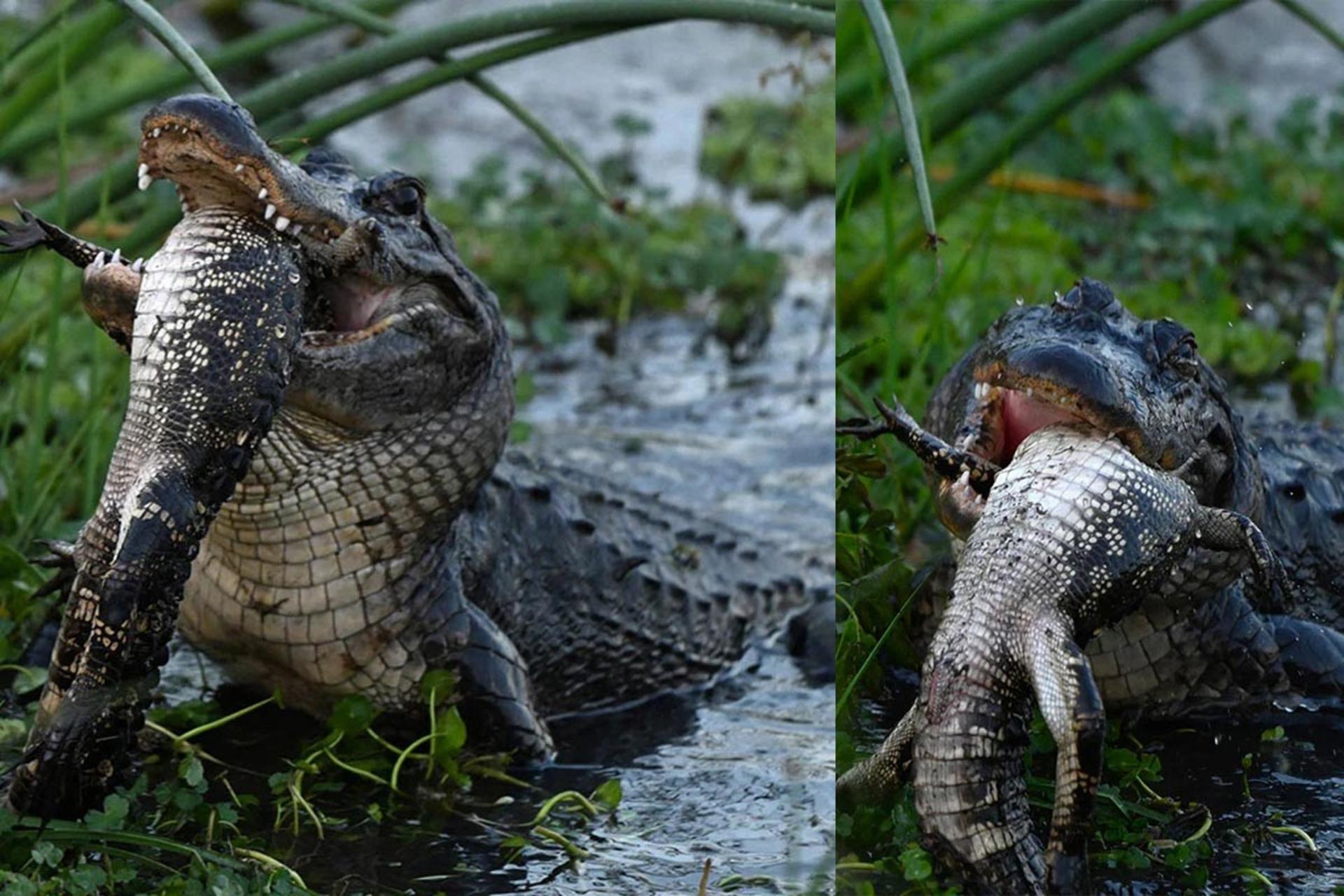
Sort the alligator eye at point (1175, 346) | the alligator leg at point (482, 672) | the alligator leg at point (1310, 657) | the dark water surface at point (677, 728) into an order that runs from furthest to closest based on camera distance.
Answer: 1. the alligator leg at point (482, 672)
2. the alligator leg at point (1310, 657)
3. the dark water surface at point (677, 728)
4. the alligator eye at point (1175, 346)

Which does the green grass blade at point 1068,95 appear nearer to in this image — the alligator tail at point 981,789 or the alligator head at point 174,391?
the alligator head at point 174,391

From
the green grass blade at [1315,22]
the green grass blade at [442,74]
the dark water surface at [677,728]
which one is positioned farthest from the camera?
the green grass blade at [1315,22]

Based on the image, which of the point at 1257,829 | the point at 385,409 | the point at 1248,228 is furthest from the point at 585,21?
the point at 1248,228

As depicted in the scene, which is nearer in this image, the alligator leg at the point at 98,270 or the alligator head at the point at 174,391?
the alligator head at the point at 174,391

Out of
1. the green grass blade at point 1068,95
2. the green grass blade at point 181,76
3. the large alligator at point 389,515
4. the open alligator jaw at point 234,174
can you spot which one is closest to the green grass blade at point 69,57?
the green grass blade at point 181,76

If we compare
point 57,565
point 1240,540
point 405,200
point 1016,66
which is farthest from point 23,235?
point 1016,66

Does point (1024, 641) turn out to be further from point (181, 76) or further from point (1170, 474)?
point (181, 76)

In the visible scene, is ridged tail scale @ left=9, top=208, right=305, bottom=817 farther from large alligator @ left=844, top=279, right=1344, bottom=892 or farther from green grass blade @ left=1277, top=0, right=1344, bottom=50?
green grass blade @ left=1277, top=0, right=1344, bottom=50
